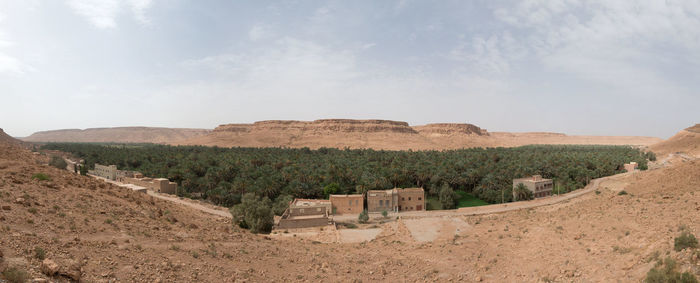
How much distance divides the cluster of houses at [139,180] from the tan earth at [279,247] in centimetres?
2567

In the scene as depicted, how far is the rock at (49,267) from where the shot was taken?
257 inches

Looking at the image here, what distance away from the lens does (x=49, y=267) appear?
6.57 m

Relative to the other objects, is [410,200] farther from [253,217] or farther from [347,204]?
[253,217]

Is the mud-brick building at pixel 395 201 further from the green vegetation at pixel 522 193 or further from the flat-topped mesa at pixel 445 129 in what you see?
the flat-topped mesa at pixel 445 129

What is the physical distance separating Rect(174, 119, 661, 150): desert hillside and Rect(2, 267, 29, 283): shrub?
100687 mm

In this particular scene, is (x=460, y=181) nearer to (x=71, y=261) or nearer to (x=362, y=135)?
(x=71, y=261)

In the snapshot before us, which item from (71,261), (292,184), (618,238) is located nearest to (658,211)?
(618,238)

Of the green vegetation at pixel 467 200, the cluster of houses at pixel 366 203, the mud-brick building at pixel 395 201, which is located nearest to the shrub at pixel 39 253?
the cluster of houses at pixel 366 203

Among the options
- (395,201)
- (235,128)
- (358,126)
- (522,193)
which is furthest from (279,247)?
(235,128)

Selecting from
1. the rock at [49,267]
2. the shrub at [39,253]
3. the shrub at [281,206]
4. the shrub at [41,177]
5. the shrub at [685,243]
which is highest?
the shrub at [41,177]

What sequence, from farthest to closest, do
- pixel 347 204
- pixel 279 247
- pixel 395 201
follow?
1. pixel 395 201
2. pixel 347 204
3. pixel 279 247

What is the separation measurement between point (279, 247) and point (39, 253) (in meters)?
8.49

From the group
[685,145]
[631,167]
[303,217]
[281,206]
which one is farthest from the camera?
[685,145]

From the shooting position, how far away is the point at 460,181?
45.2 m
